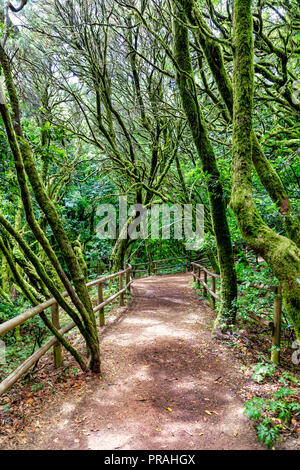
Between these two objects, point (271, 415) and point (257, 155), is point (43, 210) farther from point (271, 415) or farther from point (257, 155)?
point (271, 415)

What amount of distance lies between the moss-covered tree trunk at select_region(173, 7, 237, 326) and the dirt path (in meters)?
0.94

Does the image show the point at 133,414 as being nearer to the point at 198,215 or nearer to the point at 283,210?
the point at 283,210

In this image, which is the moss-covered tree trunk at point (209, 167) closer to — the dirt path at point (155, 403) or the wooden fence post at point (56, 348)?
the dirt path at point (155, 403)

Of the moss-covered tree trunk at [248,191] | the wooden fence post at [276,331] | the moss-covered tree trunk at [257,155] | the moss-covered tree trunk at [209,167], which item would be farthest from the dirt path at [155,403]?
the moss-covered tree trunk at [257,155]

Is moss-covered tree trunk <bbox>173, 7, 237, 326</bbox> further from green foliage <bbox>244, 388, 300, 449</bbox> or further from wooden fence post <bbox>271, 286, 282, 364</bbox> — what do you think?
green foliage <bbox>244, 388, 300, 449</bbox>

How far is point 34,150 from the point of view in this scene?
162 inches

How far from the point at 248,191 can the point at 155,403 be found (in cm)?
249

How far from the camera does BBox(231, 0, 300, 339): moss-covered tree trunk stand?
2.32 m

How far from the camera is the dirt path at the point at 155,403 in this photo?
234cm

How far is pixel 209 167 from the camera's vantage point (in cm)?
488

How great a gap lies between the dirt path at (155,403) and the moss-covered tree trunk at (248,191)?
4.07 feet

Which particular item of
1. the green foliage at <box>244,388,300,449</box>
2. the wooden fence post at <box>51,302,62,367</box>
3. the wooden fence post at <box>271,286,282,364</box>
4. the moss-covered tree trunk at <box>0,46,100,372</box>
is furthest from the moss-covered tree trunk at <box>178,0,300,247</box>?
the wooden fence post at <box>51,302,62,367</box>
